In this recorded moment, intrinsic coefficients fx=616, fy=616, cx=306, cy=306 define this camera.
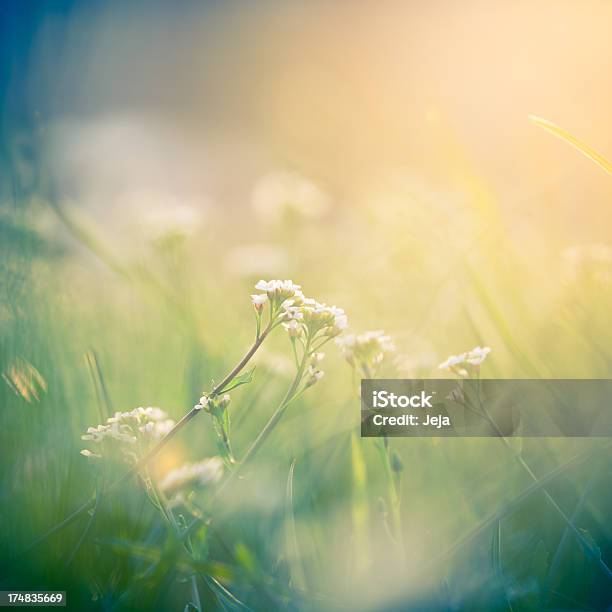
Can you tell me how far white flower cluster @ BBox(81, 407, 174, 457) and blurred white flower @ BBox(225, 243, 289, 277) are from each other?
24cm

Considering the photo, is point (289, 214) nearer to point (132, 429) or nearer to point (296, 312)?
point (296, 312)

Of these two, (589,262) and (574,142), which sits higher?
(574,142)

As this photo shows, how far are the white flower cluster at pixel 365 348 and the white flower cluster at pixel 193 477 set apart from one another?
20cm

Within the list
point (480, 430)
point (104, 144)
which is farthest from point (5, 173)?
point (480, 430)

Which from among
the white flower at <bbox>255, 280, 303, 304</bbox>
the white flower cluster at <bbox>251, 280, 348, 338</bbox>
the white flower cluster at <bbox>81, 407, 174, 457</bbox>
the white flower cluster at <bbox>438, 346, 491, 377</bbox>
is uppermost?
the white flower at <bbox>255, 280, 303, 304</bbox>

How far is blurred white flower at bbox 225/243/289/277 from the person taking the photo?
2.86 feet

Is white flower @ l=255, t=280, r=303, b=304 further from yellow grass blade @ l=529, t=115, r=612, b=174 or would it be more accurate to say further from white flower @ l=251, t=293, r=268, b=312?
yellow grass blade @ l=529, t=115, r=612, b=174

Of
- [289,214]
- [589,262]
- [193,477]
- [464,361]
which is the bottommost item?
[193,477]

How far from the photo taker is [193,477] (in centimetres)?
69

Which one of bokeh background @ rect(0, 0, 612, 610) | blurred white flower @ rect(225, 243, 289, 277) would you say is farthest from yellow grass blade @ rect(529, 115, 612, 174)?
blurred white flower @ rect(225, 243, 289, 277)

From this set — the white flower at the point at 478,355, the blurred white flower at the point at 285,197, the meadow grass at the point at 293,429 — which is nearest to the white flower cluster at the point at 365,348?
the meadow grass at the point at 293,429

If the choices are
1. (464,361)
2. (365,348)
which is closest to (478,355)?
(464,361)

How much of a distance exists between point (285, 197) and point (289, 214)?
0.03 meters

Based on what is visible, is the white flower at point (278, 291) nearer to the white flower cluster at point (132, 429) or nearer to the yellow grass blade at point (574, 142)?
the white flower cluster at point (132, 429)
